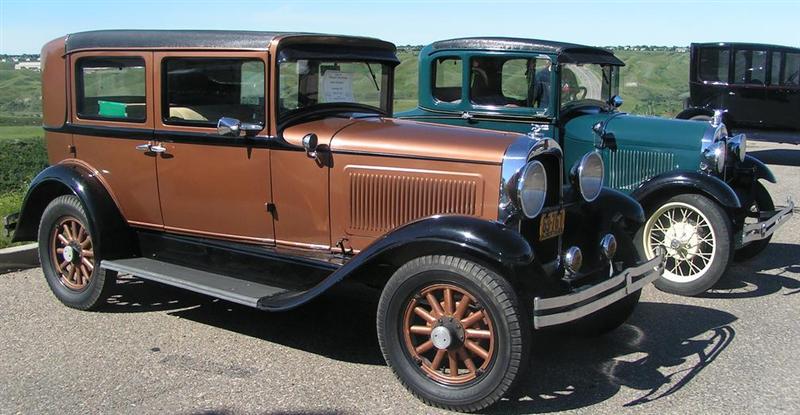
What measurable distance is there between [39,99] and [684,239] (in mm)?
5155

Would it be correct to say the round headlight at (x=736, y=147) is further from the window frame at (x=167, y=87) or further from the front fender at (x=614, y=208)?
the window frame at (x=167, y=87)

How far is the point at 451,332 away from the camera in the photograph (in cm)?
347

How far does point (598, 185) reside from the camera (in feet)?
14.0

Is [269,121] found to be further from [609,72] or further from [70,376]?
[609,72]

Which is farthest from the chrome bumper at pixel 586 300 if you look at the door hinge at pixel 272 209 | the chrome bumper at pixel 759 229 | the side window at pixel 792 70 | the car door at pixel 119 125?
the side window at pixel 792 70

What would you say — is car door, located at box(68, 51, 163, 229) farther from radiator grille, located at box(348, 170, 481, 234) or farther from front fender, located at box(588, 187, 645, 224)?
front fender, located at box(588, 187, 645, 224)

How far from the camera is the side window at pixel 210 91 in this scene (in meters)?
4.32

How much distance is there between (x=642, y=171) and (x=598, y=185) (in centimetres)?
208

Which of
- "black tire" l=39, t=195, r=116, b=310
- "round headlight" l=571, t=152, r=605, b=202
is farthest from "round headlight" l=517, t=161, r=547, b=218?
"black tire" l=39, t=195, r=116, b=310

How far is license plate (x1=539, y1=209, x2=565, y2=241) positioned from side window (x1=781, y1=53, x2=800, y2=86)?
38.1ft

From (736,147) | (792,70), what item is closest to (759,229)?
(736,147)

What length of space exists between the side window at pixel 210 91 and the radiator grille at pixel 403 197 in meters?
0.79

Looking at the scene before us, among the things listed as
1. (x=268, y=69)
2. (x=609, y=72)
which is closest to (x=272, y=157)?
(x=268, y=69)

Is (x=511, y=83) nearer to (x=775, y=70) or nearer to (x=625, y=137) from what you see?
(x=625, y=137)
